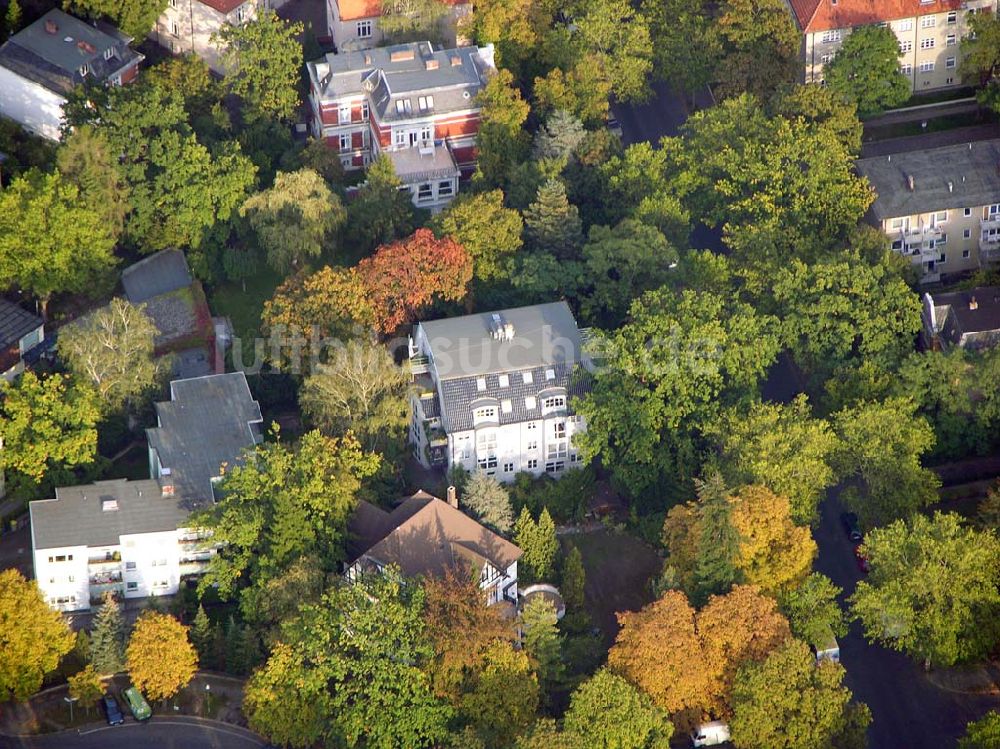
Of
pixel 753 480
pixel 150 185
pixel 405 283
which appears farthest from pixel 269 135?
pixel 753 480

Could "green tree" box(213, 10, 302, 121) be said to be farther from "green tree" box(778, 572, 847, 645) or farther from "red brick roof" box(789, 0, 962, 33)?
"green tree" box(778, 572, 847, 645)

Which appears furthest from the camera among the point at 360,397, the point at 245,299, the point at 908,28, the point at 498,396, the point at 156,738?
the point at 908,28

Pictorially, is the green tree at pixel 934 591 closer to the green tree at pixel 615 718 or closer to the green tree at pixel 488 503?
the green tree at pixel 615 718

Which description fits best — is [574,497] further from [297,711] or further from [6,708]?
[6,708]

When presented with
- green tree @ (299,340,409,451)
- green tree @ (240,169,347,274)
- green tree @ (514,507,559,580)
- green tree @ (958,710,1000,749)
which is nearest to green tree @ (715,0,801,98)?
green tree @ (240,169,347,274)

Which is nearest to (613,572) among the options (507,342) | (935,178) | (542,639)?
(542,639)

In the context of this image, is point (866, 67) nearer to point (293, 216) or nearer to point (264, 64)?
point (293, 216)
